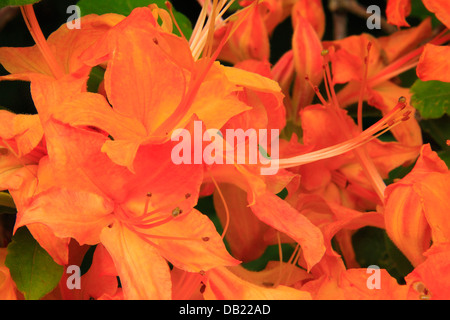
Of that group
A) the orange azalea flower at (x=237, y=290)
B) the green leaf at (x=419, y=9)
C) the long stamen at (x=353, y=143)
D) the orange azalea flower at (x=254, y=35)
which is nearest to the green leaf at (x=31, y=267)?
the orange azalea flower at (x=237, y=290)

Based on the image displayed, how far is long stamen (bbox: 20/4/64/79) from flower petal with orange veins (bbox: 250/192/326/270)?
0.24 meters

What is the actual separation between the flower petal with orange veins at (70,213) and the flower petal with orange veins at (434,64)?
13.3 inches

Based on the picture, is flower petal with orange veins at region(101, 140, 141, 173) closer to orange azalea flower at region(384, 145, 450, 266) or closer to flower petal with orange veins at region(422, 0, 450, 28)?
orange azalea flower at region(384, 145, 450, 266)

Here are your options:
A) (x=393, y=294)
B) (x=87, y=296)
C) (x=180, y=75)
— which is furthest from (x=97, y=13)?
(x=393, y=294)

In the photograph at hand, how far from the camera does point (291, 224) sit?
1.82 feet

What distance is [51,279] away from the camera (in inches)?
22.2

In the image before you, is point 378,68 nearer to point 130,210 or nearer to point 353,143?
point 353,143

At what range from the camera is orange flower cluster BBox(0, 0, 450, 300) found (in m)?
0.51

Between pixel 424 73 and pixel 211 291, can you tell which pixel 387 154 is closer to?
pixel 424 73

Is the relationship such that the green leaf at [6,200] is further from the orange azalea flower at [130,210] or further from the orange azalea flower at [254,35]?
the orange azalea flower at [254,35]

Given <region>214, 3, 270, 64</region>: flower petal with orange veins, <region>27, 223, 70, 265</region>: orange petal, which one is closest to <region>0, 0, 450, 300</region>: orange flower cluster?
<region>27, 223, 70, 265</region>: orange petal

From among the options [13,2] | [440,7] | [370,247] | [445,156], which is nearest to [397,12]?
[440,7]

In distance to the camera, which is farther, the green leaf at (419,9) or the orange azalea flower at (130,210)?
the green leaf at (419,9)

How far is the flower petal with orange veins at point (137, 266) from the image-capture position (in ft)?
1.65
